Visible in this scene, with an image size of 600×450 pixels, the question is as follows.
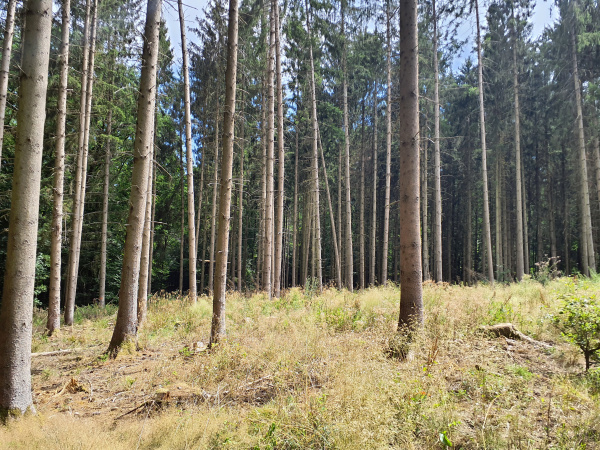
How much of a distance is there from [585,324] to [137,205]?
23.0ft

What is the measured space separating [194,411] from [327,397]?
143 centimetres

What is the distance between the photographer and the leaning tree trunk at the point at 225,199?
6230 millimetres

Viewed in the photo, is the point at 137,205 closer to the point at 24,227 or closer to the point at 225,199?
the point at 225,199

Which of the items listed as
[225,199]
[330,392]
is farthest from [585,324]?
[225,199]

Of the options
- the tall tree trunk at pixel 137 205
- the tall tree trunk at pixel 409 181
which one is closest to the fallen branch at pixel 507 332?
the tall tree trunk at pixel 409 181

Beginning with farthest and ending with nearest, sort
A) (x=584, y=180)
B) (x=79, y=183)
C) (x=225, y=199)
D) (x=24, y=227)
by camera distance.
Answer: (x=584, y=180), (x=79, y=183), (x=225, y=199), (x=24, y=227)

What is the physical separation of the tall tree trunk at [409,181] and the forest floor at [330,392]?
0.63 metres

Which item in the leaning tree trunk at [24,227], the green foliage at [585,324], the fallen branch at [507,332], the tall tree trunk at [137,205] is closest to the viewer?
the leaning tree trunk at [24,227]

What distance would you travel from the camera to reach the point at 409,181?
18.3ft

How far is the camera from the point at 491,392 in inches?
140

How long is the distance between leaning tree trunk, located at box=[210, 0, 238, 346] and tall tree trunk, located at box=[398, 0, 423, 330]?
10.3 ft

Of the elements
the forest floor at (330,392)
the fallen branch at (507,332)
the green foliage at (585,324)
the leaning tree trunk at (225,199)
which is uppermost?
the leaning tree trunk at (225,199)

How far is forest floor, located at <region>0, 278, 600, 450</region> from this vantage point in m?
2.95

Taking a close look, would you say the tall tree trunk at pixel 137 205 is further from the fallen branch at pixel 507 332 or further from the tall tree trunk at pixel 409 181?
the fallen branch at pixel 507 332
